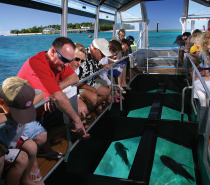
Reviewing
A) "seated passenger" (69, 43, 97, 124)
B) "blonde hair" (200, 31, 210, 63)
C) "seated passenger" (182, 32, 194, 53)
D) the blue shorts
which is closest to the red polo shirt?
the blue shorts

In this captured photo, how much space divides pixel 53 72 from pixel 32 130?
0.78m

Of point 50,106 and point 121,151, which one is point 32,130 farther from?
point 121,151

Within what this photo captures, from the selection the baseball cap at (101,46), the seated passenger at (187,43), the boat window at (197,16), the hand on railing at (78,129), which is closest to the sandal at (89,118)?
the hand on railing at (78,129)

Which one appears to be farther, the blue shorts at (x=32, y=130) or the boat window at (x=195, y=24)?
the boat window at (x=195, y=24)

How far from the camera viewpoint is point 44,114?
1.86 meters

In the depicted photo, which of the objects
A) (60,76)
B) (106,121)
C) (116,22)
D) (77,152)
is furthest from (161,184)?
(116,22)

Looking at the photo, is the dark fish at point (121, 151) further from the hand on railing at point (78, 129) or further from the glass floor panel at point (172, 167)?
the hand on railing at point (78, 129)

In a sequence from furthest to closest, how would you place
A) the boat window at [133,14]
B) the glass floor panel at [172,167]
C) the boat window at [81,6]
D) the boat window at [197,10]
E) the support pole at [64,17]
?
the boat window at [133,14], the boat window at [197,10], the boat window at [81,6], the support pole at [64,17], the glass floor panel at [172,167]

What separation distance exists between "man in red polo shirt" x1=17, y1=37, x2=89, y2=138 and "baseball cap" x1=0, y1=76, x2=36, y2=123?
1.45ft

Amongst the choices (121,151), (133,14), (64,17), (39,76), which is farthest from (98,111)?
(133,14)

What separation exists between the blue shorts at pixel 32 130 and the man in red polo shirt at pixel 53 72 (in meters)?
0.17

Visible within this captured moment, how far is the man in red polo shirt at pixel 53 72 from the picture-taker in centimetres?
190

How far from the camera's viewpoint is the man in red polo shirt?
1.90m

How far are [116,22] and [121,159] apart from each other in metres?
5.70
